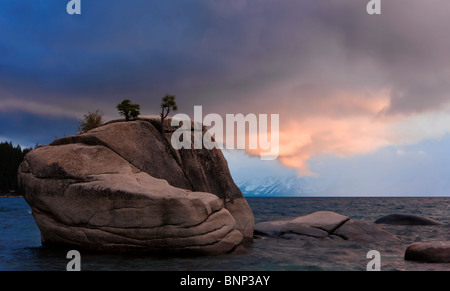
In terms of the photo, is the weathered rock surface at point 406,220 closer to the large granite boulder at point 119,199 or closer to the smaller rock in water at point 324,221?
the smaller rock in water at point 324,221

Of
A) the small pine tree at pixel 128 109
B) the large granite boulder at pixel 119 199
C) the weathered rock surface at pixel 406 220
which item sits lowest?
the weathered rock surface at pixel 406 220

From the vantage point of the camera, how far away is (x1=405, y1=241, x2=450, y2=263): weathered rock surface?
43.6 ft

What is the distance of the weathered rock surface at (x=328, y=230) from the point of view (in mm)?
19828

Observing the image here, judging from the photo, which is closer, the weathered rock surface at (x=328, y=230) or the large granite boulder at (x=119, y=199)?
the large granite boulder at (x=119, y=199)

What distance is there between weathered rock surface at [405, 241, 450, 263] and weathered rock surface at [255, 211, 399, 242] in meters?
5.53

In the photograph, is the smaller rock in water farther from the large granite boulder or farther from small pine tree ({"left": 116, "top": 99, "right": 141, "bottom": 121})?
small pine tree ({"left": 116, "top": 99, "right": 141, "bottom": 121})

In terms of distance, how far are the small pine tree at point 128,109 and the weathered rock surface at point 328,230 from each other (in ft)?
32.2

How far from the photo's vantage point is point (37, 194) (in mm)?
15188

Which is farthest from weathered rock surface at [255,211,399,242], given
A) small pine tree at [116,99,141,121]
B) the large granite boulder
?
small pine tree at [116,99,141,121]

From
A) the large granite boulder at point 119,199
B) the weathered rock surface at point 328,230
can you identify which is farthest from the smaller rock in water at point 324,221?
the large granite boulder at point 119,199

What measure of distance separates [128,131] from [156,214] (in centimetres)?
553

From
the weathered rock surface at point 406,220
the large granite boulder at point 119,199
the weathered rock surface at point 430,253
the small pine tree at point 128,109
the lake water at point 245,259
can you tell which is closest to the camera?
the lake water at point 245,259
